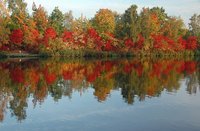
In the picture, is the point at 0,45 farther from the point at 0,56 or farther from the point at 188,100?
the point at 188,100

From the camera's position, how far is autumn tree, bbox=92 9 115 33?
93125 mm

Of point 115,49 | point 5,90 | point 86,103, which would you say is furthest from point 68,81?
point 115,49

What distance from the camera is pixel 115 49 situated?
9125 cm

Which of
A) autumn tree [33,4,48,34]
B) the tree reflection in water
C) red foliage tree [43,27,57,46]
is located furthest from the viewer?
autumn tree [33,4,48,34]

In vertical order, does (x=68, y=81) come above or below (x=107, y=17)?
below

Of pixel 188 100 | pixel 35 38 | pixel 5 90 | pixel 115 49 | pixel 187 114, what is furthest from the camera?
pixel 115 49

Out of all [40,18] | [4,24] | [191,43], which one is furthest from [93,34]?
[191,43]

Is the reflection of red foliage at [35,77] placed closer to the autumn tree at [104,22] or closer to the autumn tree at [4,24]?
the autumn tree at [4,24]

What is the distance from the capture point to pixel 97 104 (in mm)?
24078

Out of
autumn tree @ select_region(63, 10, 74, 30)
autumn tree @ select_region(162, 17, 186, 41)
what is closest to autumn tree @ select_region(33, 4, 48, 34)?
autumn tree @ select_region(63, 10, 74, 30)

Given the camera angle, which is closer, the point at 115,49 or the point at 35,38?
the point at 35,38

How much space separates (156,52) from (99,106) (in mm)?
75234

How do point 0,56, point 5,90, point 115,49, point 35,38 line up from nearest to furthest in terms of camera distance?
point 5,90 → point 0,56 → point 35,38 → point 115,49

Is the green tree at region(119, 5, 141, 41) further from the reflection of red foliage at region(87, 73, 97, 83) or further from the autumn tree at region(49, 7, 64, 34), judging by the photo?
the reflection of red foliage at region(87, 73, 97, 83)
